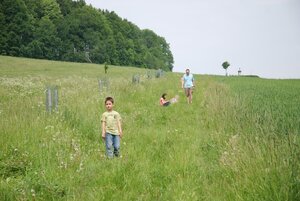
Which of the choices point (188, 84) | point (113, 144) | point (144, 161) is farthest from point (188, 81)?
point (144, 161)

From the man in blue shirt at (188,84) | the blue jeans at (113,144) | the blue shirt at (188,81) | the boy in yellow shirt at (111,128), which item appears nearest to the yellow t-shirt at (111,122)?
the boy in yellow shirt at (111,128)

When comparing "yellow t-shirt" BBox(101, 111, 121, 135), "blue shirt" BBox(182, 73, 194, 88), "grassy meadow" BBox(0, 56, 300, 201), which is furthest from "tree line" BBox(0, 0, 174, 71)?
"yellow t-shirt" BBox(101, 111, 121, 135)

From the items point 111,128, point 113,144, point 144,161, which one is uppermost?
point 111,128

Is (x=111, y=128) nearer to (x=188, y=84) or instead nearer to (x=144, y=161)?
(x=144, y=161)

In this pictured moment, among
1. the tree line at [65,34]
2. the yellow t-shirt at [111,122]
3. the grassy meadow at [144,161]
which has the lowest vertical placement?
the grassy meadow at [144,161]

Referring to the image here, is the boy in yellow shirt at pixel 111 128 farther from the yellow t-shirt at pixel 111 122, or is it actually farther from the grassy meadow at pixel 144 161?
the grassy meadow at pixel 144 161

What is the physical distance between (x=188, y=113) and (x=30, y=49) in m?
61.0

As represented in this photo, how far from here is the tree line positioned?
66.1 m

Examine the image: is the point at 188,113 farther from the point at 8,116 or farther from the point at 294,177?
the point at 294,177

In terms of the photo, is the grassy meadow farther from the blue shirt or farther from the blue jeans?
the blue shirt

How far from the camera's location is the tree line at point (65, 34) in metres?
66.1

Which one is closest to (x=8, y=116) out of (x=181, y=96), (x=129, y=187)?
(x=129, y=187)

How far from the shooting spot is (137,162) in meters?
7.07

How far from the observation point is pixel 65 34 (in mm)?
76938
